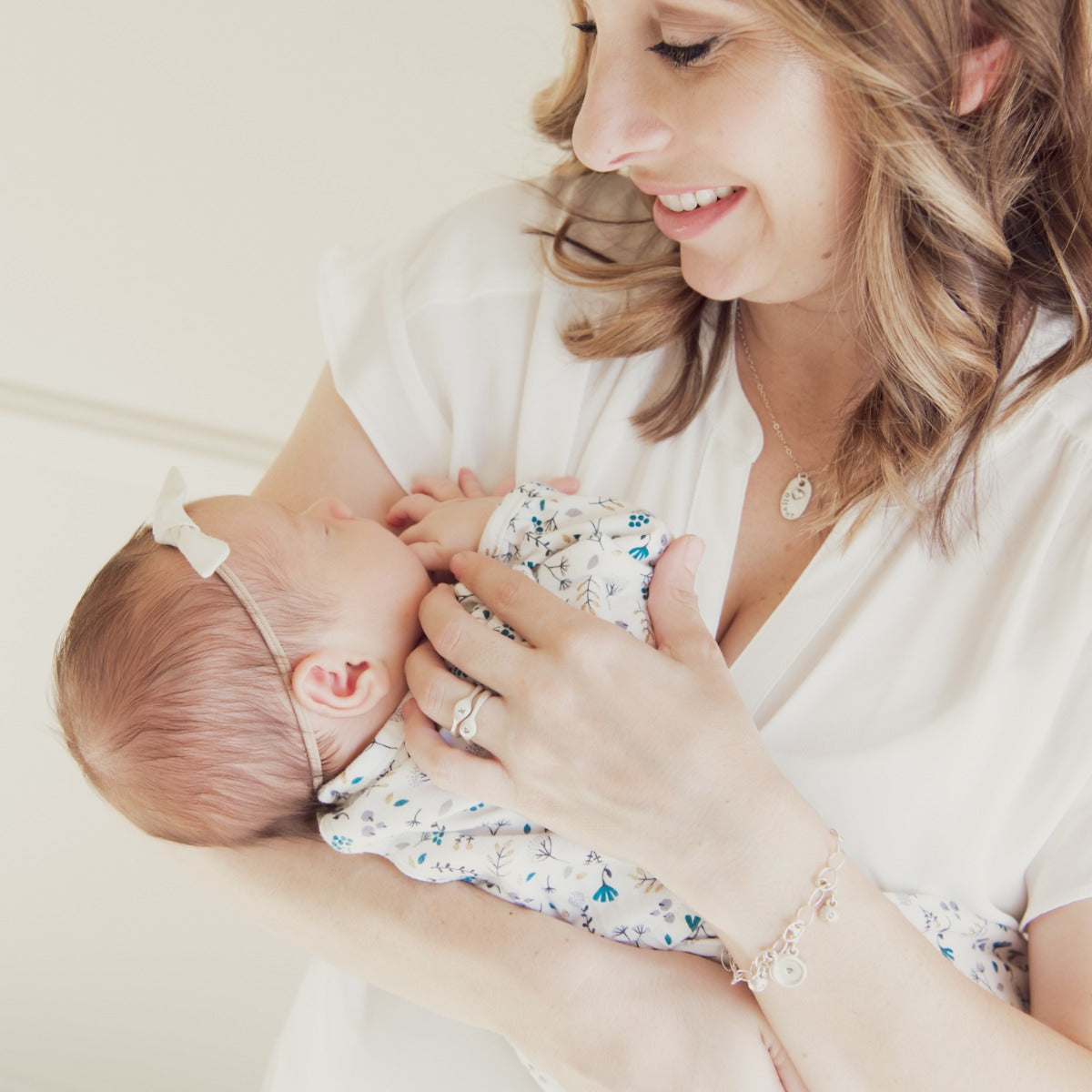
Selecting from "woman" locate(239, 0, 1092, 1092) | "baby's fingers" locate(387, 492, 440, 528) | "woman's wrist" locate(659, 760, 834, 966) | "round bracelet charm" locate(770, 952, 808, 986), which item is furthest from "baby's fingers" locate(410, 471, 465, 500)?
"round bracelet charm" locate(770, 952, 808, 986)

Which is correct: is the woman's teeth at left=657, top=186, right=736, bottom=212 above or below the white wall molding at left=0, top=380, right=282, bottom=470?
above

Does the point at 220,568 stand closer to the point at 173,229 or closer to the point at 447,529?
the point at 447,529

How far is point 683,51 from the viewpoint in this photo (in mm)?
1185

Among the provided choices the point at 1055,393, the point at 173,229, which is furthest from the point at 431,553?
the point at 173,229

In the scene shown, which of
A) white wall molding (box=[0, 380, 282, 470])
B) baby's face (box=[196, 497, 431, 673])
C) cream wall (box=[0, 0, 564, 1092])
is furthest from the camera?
white wall molding (box=[0, 380, 282, 470])

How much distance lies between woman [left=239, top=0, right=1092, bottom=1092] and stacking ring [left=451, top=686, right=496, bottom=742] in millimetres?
12

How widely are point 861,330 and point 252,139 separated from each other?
1.26 m

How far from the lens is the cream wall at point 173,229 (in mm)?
1987

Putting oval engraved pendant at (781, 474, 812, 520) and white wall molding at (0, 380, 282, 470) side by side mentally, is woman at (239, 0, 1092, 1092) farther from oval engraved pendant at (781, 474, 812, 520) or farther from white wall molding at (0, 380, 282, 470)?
white wall molding at (0, 380, 282, 470)

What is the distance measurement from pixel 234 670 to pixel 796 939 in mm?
681

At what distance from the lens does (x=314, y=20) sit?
197 cm

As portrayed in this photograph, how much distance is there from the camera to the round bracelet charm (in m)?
1.17

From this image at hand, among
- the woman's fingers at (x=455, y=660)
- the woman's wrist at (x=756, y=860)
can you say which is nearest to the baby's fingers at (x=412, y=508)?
the woman's fingers at (x=455, y=660)

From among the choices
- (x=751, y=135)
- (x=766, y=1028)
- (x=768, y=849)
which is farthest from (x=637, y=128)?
(x=766, y=1028)
